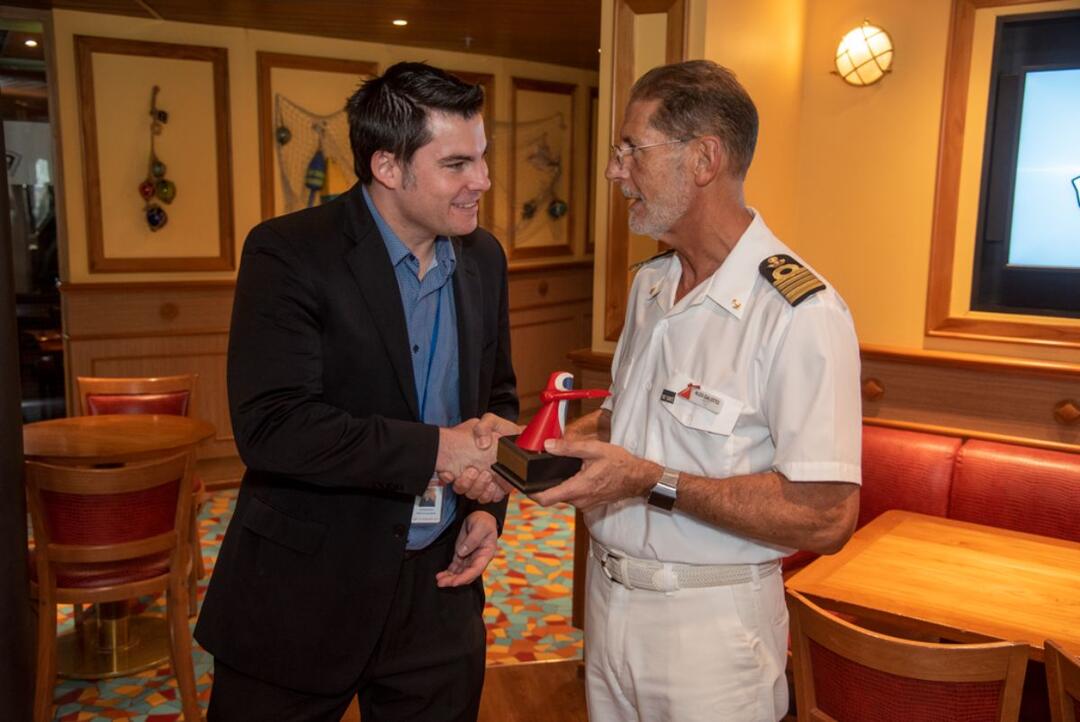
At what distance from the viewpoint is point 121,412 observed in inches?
175

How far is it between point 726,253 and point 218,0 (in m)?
4.24

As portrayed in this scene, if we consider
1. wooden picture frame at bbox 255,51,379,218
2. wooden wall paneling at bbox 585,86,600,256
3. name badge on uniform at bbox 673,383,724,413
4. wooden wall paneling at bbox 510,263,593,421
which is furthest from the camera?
wooden wall paneling at bbox 585,86,600,256

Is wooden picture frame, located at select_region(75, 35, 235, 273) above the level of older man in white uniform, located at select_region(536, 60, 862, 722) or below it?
above

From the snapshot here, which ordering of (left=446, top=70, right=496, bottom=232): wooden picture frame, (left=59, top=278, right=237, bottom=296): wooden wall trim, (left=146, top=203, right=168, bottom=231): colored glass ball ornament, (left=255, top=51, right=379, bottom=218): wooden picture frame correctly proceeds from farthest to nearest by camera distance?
(left=446, top=70, right=496, bottom=232): wooden picture frame < (left=255, top=51, right=379, bottom=218): wooden picture frame < (left=146, top=203, right=168, bottom=231): colored glass ball ornament < (left=59, top=278, right=237, bottom=296): wooden wall trim

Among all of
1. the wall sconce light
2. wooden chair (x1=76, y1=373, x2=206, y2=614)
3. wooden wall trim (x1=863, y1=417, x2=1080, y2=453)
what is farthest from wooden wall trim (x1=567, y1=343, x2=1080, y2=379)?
wooden chair (x1=76, y1=373, x2=206, y2=614)

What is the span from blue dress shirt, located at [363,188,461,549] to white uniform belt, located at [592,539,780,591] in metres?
0.40

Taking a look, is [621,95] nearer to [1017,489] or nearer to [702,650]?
[1017,489]

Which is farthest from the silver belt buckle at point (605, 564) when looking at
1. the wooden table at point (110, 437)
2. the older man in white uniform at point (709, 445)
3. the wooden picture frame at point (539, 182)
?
the wooden picture frame at point (539, 182)

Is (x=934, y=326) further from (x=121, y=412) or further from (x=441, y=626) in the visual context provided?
(x=121, y=412)

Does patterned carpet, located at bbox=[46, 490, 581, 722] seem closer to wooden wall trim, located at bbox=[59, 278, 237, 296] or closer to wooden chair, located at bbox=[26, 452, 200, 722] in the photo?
wooden chair, located at bbox=[26, 452, 200, 722]

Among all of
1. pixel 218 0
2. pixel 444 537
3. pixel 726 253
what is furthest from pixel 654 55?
pixel 218 0

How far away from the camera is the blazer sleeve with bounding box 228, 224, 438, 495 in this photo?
5.42ft

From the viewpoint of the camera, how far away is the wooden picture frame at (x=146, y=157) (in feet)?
18.6

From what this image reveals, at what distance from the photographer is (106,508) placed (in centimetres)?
323
